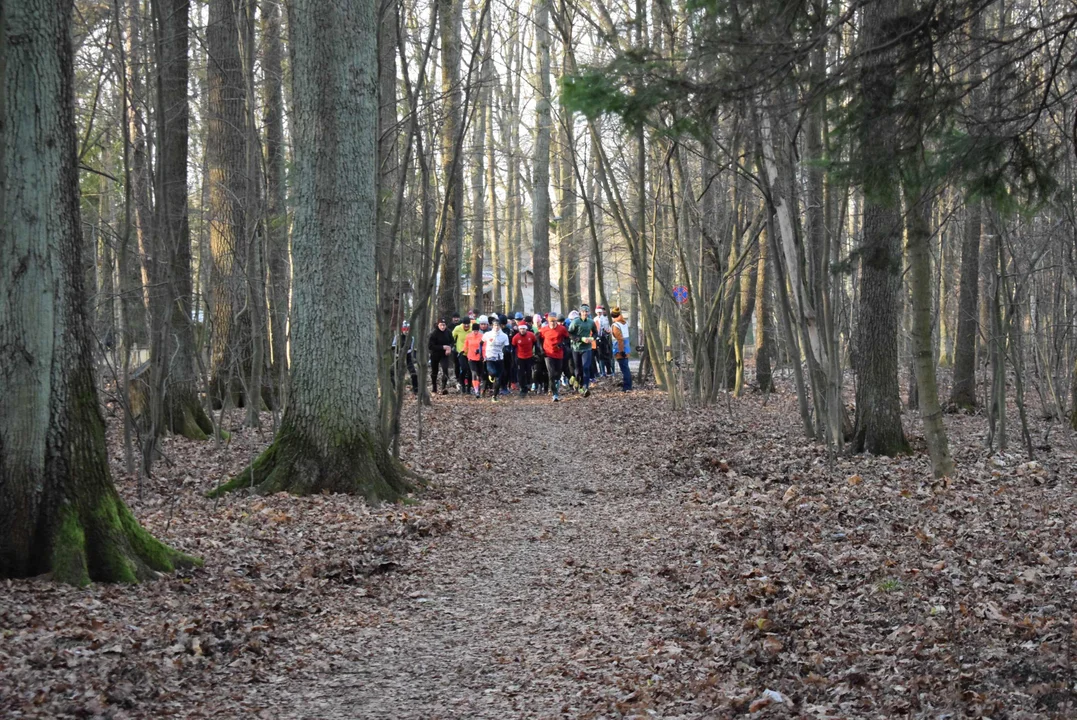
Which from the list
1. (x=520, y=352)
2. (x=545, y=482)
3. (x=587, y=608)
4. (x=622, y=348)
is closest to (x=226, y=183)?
(x=545, y=482)

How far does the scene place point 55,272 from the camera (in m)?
5.73

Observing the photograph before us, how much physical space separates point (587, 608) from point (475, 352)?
658 inches

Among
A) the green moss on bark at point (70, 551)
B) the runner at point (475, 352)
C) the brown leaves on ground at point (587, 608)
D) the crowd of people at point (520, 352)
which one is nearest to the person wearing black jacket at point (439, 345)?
the crowd of people at point (520, 352)

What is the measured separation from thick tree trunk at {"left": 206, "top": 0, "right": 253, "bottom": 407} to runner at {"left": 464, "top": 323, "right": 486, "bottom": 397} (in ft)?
23.6

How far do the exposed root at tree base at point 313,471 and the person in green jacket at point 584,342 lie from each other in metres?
13.7

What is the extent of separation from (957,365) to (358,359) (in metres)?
14.5

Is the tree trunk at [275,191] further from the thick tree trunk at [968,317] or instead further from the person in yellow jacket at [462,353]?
the thick tree trunk at [968,317]

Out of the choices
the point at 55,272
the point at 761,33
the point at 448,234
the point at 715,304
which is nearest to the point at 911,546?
the point at 761,33

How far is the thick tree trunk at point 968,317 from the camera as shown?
17844mm

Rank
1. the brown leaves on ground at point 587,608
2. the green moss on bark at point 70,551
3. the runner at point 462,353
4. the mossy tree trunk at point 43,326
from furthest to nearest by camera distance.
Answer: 1. the runner at point 462,353
2. the green moss on bark at point 70,551
3. the mossy tree trunk at point 43,326
4. the brown leaves on ground at point 587,608

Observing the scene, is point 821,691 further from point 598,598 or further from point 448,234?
point 448,234

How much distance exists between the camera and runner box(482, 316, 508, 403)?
22.8 metres

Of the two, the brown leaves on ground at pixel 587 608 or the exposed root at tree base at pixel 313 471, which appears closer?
the brown leaves on ground at pixel 587 608

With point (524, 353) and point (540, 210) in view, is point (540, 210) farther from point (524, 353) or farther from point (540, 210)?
point (524, 353)
